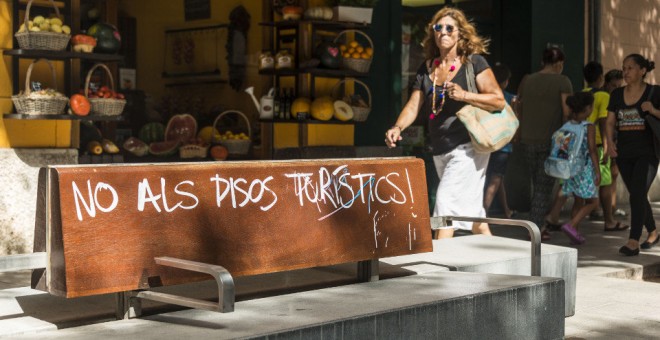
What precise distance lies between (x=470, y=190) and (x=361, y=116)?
3.94 metres

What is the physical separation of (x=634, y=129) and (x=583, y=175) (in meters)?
1.04

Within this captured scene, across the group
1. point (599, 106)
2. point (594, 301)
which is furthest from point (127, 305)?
point (599, 106)

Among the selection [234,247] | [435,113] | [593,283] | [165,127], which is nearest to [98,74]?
[165,127]

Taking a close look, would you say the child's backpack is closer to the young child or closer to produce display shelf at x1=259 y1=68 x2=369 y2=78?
the young child

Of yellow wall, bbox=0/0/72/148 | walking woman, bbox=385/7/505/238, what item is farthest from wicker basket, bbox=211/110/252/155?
walking woman, bbox=385/7/505/238

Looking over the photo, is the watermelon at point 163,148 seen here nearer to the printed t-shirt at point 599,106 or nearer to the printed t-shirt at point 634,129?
the printed t-shirt at point 634,129

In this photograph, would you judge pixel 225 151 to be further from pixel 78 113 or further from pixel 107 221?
pixel 107 221

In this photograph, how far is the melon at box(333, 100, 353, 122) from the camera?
10.1m

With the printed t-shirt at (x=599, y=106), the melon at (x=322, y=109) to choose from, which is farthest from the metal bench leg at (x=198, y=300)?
the printed t-shirt at (x=599, y=106)

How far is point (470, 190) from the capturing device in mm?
6492

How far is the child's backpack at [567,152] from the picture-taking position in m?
9.66

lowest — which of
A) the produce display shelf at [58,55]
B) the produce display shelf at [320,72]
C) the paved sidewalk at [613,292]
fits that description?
the paved sidewalk at [613,292]

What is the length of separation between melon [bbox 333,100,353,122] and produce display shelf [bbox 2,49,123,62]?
2.38m

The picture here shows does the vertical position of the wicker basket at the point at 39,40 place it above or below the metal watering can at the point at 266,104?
above
